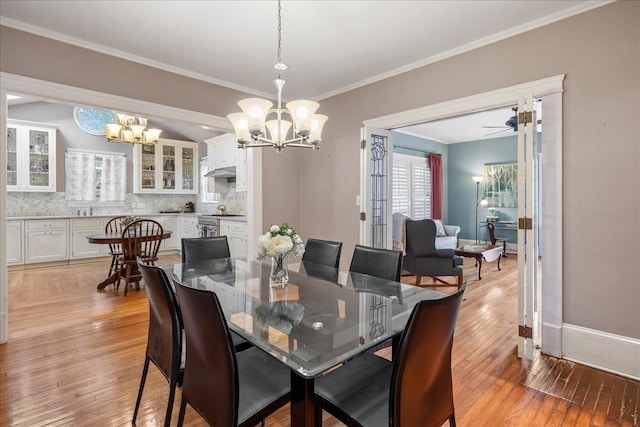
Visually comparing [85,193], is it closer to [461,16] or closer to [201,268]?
[201,268]

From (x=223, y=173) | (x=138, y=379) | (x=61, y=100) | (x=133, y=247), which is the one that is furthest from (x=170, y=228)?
(x=138, y=379)

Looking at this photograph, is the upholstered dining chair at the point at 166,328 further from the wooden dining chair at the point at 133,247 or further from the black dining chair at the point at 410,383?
the wooden dining chair at the point at 133,247

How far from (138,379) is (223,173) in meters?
4.79

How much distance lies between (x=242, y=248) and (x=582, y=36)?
4576 millimetres

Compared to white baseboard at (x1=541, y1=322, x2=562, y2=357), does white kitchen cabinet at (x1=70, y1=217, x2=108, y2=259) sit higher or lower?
higher

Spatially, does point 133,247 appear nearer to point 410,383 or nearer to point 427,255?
point 427,255

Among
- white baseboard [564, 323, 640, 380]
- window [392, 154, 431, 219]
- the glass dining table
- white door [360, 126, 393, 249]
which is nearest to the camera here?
the glass dining table

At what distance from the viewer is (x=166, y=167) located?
24.4 ft

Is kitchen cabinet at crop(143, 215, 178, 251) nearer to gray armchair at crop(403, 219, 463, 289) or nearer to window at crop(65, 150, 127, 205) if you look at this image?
window at crop(65, 150, 127, 205)

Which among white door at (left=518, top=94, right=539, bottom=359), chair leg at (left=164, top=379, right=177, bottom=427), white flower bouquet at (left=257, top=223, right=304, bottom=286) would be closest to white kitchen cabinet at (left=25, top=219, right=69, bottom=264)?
white flower bouquet at (left=257, top=223, right=304, bottom=286)

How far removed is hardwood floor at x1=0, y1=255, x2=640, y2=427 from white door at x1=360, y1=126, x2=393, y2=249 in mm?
1302

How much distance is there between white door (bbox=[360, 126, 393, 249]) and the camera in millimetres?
3811

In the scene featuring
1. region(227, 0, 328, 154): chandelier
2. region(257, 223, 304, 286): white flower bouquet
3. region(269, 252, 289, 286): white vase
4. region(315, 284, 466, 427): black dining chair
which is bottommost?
region(315, 284, 466, 427): black dining chair

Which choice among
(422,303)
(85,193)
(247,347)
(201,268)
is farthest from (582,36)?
(85,193)
